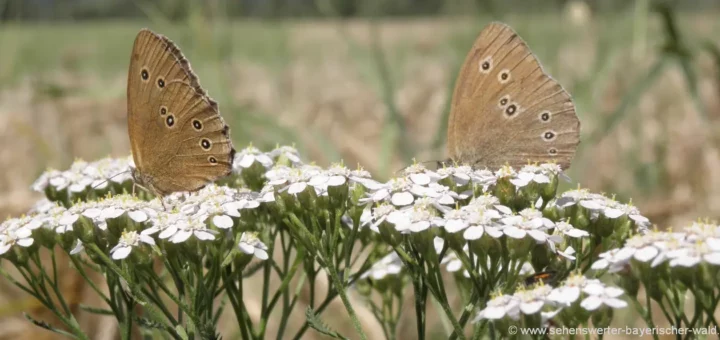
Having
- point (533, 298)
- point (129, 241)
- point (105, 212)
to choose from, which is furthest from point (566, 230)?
point (105, 212)

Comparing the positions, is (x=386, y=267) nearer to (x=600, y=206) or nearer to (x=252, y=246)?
(x=252, y=246)

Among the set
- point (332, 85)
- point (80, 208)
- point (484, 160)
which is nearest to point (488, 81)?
point (484, 160)

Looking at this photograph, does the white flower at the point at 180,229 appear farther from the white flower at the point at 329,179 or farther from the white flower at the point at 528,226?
the white flower at the point at 528,226

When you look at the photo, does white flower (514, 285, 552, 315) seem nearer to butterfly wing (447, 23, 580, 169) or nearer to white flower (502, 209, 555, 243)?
white flower (502, 209, 555, 243)

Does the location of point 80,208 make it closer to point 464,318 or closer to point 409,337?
point 464,318

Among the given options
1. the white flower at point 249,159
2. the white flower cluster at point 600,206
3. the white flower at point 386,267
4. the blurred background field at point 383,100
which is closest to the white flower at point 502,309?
the white flower cluster at point 600,206

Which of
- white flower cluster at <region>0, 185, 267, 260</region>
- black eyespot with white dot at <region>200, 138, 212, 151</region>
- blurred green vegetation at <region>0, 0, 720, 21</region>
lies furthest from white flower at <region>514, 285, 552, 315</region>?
blurred green vegetation at <region>0, 0, 720, 21</region>
